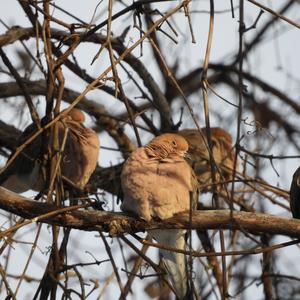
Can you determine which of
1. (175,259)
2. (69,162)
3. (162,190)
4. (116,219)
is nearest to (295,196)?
(175,259)

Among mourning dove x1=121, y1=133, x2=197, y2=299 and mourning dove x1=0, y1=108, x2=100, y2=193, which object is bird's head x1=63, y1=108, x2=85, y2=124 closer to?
mourning dove x1=0, y1=108, x2=100, y2=193

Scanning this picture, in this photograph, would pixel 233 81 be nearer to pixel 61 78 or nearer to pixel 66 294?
pixel 61 78

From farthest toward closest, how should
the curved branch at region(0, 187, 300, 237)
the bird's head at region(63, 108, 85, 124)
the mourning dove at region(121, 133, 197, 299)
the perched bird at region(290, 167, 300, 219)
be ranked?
1. the bird's head at region(63, 108, 85, 124)
2. the perched bird at region(290, 167, 300, 219)
3. the mourning dove at region(121, 133, 197, 299)
4. the curved branch at region(0, 187, 300, 237)

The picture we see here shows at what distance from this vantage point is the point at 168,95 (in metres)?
7.50

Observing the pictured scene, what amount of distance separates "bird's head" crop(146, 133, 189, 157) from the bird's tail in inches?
18.3

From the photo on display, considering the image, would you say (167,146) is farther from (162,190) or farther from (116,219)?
(116,219)

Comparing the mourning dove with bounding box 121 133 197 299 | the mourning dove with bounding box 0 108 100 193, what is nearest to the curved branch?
the mourning dove with bounding box 121 133 197 299

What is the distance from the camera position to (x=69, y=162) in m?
5.91

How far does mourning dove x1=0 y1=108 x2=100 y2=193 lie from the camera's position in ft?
19.2

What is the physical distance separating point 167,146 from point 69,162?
1.58 meters

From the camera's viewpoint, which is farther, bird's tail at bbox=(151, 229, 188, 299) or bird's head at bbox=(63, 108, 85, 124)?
bird's head at bbox=(63, 108, 85, 124)

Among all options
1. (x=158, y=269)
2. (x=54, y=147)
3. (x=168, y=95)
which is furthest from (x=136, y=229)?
(x=168, y=95)

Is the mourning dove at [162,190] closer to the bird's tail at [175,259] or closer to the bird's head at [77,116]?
the bird's tail at [175,259]

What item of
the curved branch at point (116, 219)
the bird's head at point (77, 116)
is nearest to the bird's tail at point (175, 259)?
the curved branch at point (116, 219)
